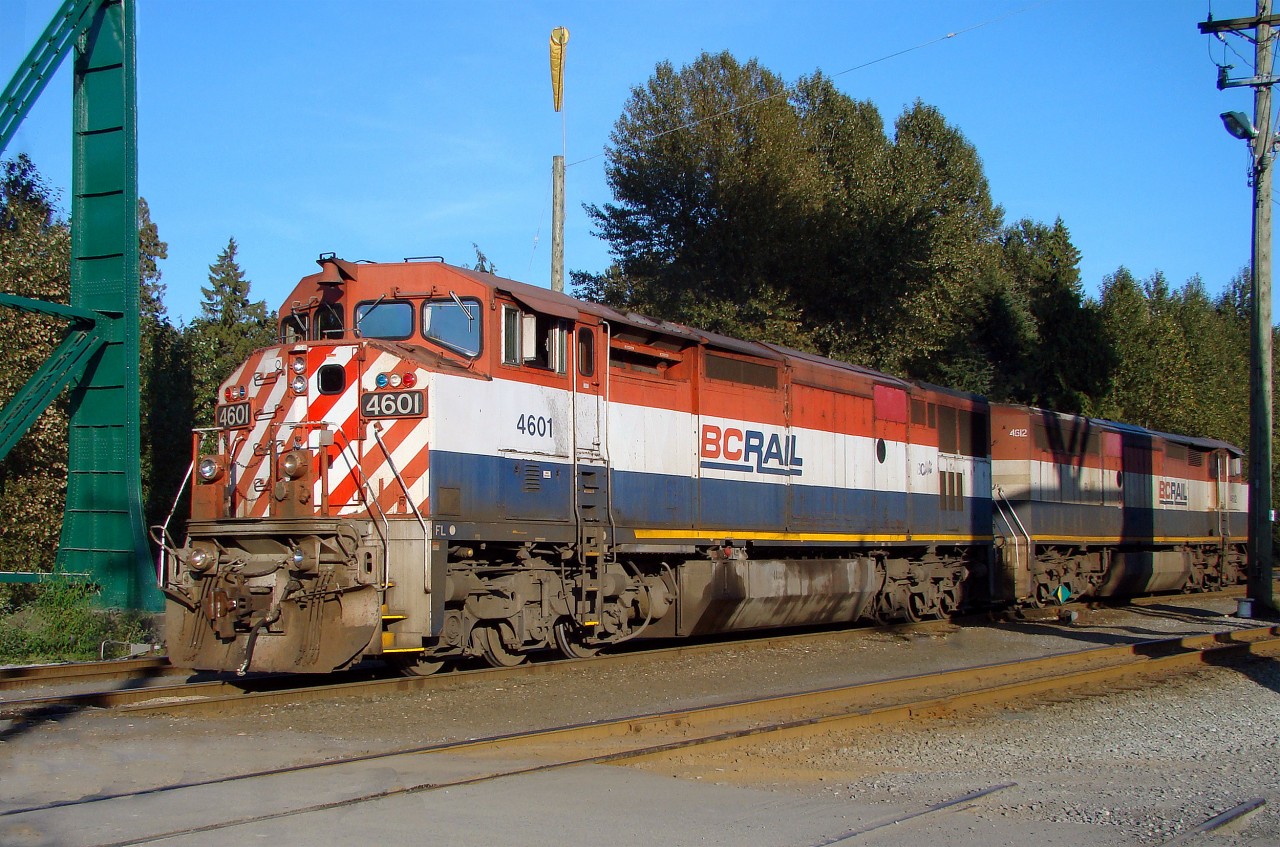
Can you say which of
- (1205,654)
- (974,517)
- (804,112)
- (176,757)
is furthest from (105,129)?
(804,112)

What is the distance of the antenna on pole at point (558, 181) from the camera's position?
15664mm

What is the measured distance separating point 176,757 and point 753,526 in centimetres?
788

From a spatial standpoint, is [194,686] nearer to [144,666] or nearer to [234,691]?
[234,691]

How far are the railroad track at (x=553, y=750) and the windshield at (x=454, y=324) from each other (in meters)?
3.72

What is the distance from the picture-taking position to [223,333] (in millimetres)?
29641

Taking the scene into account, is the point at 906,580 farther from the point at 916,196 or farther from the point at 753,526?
the point at 916,196

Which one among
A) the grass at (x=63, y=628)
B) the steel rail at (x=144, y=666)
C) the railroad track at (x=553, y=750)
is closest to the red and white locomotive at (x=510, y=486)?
the steel rail at (x=144, y=666)

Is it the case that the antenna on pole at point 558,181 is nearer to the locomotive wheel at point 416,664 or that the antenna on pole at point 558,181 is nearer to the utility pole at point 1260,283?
the locomotive wheel at point 416,664

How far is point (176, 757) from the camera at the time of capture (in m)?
6.72

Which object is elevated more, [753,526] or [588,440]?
[588,440]

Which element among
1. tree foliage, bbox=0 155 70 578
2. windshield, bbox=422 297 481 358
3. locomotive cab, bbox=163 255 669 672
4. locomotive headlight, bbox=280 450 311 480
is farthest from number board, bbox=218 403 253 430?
tree foliage, bbox=0 155 70 578

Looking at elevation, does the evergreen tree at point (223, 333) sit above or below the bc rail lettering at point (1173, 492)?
above

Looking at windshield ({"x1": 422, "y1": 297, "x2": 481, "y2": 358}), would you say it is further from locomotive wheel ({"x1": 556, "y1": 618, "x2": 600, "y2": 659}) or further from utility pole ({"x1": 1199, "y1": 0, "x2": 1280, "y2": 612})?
utility pole ({"x1": 1199, "y1": 0, "x2": 1280, "y2": 612})

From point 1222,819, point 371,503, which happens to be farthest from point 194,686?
point 1222,819
